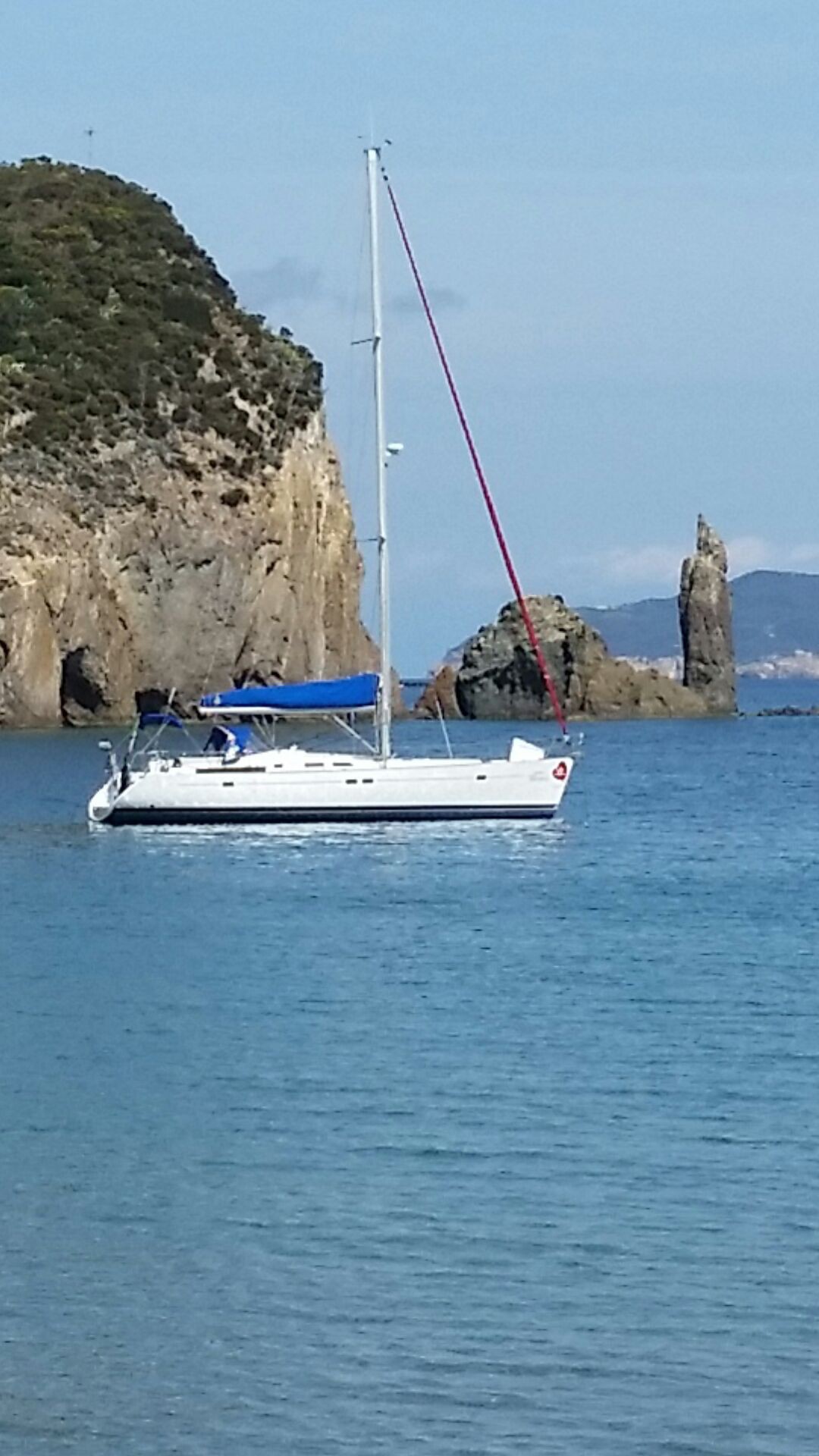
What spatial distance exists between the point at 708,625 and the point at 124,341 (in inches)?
1206

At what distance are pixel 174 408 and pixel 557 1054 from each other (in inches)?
3009

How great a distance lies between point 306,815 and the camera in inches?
1730

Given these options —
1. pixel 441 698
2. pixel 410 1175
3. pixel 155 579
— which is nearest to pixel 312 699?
pixel 410 1175

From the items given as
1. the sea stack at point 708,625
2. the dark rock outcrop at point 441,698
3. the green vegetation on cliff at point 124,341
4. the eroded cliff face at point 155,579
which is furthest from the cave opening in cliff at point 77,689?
the sea stack at point 708,625

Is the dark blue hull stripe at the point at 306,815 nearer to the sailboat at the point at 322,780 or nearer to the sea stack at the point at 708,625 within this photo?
the sailboat at the point at 322,780

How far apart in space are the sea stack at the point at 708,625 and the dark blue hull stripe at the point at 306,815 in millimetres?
73742

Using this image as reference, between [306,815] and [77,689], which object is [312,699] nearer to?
[306,815]

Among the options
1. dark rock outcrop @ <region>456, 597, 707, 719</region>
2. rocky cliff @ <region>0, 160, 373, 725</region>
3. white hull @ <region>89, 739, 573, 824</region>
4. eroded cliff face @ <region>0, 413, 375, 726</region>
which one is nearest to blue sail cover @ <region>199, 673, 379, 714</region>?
white hull @ <region>89, 739, 573, 824</region>

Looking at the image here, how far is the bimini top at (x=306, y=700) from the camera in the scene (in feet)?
146

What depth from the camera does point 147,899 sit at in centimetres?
3516

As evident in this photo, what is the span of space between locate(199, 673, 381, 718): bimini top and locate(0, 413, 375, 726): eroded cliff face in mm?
39276

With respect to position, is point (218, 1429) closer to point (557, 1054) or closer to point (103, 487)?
point (557, 1054)

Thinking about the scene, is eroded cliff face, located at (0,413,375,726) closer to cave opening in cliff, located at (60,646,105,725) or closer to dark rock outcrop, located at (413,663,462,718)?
cave opening in cliff, located at (60,646,105,725)

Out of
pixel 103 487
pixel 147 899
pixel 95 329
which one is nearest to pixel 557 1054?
pixel 147 899
